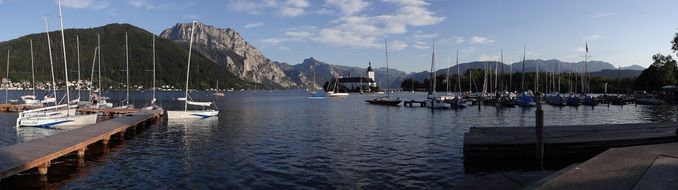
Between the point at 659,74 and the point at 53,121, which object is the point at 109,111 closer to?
the point at 53,121

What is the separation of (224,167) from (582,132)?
21.4m

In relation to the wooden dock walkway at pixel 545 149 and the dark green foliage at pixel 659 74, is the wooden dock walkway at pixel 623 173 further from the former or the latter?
the dark green foliage at pixel 659 74

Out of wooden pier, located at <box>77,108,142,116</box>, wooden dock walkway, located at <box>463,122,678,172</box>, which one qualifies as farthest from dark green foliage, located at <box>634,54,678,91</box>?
wooden pier, located at <box>77,108,142,116</box>

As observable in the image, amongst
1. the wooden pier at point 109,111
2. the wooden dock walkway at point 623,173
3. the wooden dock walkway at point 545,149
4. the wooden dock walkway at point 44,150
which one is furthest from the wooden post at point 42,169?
the wooden pier at point 109,111

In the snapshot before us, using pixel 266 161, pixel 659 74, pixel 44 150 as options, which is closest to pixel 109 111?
pixel 44 150

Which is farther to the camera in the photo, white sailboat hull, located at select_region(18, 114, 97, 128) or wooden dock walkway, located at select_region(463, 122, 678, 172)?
white sailboat hull, located at select_region(18, 114, 97, 128)

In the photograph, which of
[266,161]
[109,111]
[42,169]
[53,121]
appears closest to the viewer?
[42,169]

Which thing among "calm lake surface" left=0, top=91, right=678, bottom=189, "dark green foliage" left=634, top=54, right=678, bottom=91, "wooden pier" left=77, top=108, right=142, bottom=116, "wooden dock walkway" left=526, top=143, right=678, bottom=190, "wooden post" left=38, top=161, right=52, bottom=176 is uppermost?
"dark green foliage" left=634, top=54, right=678, bottom=91

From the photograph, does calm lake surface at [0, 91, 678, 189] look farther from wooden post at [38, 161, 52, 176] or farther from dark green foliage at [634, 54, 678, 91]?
dark green foliage at [634, 54, 678, 91]

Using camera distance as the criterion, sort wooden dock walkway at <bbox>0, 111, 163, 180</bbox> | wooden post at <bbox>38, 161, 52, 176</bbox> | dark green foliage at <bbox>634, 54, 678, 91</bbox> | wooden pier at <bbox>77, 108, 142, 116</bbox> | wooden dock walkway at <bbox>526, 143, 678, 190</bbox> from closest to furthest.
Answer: wooden dock walkway at <bbox>526, 143, 678, 190</bbox>
wooden dock walkway at <bbox>0, 111, 163, 180</bbox>
wooden post at <bbox>38, 161, 52, 176</bbox>
wooden pier at <bbox>77, 108, 142, 116</bbox>
dark green foliage at <bbox>634, 54, 678, 91</bbox>

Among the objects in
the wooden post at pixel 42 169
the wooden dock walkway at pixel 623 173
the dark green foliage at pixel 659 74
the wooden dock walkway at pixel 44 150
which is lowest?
the wooden post at pixel 42 169

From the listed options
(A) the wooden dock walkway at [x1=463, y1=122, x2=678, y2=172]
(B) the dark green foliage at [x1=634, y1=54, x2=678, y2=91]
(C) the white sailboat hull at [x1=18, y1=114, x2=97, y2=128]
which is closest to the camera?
(A) the wooden dock walkway at [x1=463, y1=122, x2=678, y2=172]

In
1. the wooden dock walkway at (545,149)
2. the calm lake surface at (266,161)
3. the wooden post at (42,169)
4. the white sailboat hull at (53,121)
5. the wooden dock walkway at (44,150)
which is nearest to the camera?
the wooden dock walkway at (44,150)

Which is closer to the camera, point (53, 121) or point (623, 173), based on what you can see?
point (623, 173)
